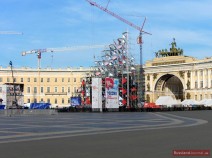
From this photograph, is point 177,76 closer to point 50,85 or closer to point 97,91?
point 50,85

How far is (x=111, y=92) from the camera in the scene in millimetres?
74188

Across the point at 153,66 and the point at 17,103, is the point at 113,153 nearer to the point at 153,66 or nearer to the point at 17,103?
the point at 17,103

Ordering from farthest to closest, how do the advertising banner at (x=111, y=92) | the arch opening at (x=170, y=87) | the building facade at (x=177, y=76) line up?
the arch opening at (x=170, y=87) → the building facade at (x=177, y=76) → the advertising banner at (x=111, y=92)

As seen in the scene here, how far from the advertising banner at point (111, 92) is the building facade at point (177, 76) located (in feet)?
234

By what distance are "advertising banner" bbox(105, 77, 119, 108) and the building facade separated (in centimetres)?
7142

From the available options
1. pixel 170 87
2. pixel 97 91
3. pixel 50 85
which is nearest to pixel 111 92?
pixel 97 91

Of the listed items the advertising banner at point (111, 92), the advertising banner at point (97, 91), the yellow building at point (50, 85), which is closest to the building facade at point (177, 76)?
the yellow building at point (50, 85)

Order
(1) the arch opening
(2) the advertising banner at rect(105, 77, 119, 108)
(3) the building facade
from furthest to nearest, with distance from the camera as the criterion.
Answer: (1) the arch opening → (3) the building facade → (2) the advertising banner at rect(105, 77, 119, 108)

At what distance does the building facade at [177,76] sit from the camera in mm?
142000

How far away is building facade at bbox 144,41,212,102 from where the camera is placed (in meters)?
142

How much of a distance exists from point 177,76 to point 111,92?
8087 cm

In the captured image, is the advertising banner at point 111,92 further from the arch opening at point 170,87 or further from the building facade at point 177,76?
the arch opening at point 170,87

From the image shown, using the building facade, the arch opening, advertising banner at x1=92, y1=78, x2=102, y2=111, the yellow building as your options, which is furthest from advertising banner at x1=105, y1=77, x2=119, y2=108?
the yellow building

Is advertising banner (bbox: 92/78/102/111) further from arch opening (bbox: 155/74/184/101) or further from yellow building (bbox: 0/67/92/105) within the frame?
yellow building (bbox: 0/67/92/105)
